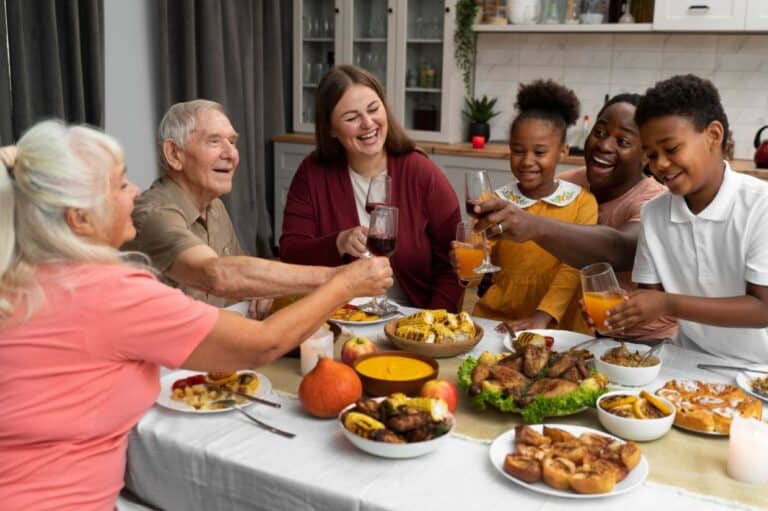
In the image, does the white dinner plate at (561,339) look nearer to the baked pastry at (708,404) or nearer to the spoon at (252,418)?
the baked pastry at (708,404)

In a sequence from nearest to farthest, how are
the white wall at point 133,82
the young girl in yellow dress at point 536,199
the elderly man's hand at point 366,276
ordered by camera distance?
the elderly man's hand at point 366,276, the young girl in yellow dress at point 536,199, the white wall at point 133,82

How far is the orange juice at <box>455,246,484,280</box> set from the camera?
1.91 m

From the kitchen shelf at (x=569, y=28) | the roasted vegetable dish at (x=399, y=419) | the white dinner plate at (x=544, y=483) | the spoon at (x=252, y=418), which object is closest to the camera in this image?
the white dinner plate at (x=544, y=483)

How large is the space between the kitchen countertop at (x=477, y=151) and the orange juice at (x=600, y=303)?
284 centimetres

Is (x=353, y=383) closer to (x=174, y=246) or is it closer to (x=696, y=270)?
(x=174, y=246)

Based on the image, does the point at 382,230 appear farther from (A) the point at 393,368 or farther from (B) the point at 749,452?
(B) the point at 749,452

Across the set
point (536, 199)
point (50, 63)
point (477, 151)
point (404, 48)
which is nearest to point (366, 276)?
point (536, 199)

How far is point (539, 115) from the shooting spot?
2262mm

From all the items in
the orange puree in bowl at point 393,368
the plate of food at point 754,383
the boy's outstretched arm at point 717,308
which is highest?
the boy's outstretched arm at point 717,308

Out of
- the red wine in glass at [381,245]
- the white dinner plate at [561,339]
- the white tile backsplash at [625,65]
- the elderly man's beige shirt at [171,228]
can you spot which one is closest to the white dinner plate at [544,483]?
the white dinner plate at [561,339]

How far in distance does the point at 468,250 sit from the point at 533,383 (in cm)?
55

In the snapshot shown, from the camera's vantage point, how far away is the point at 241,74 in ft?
16.7

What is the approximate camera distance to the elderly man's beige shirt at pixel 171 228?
187 centimetres

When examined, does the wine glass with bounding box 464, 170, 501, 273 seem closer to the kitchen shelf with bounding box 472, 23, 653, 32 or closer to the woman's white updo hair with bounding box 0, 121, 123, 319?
the woman's white updo hair with bounding box 0, 121, 123, 319
